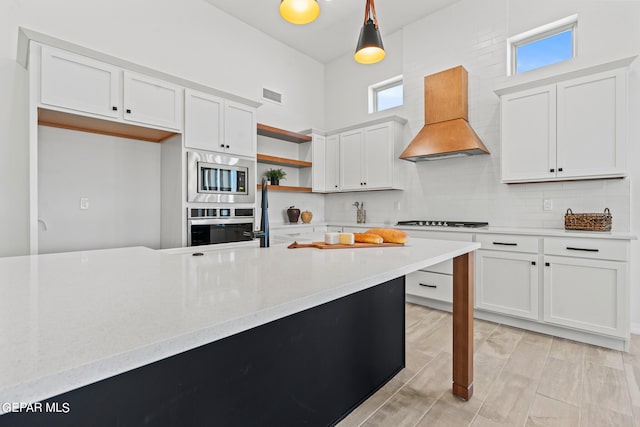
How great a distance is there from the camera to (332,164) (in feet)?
16.1

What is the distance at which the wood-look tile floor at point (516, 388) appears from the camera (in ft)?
5.52

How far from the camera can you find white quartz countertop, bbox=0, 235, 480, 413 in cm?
44

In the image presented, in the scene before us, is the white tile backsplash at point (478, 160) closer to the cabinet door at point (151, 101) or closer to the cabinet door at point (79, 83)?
the cabinet door at point (151, 101)

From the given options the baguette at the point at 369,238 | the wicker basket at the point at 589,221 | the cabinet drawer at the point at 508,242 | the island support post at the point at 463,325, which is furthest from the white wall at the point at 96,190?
the wicker basket at the point at 589,221

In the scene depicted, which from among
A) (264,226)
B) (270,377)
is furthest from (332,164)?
(270,377)

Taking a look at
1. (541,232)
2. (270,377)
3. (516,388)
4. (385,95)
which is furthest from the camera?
(385,95)

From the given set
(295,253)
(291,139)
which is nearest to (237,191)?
(291,139)

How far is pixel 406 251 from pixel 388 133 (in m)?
3.06

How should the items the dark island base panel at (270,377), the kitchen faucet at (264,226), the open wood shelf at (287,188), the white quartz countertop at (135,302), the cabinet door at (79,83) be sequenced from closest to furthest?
the white quartz countertop at (135,302), the dark island base panel at (270,377), the kitchen faucet at (264,226), the cabinet door at (79,83), the open wood shelf at (287,188)

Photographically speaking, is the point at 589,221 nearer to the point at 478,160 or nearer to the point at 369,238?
the point at 478,160

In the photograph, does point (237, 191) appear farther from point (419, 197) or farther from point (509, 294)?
point (509, 294)

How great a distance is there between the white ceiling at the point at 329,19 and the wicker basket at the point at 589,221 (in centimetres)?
296

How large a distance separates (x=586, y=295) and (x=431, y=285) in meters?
1.33

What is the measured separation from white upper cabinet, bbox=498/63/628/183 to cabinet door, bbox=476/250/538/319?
32.2 inches
